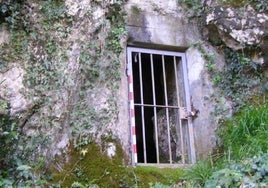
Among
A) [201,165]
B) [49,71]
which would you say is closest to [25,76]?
[49,71]

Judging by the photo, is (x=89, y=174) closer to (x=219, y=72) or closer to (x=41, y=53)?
(x=41, y=53)

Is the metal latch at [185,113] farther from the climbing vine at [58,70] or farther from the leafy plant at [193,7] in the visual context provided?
the leafy plant at [193,7]

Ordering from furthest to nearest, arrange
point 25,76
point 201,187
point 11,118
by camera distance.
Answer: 1. point 25,76
2. point 11,118
3. point 201,187

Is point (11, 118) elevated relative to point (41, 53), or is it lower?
lower

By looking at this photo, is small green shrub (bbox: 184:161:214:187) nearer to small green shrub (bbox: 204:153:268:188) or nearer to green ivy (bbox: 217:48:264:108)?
small green shrub (bbox: 204:153:268:188)

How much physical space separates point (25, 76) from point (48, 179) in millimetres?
1149

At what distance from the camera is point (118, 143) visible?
468cm

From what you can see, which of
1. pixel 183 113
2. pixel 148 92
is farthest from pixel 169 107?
pixel 148 92

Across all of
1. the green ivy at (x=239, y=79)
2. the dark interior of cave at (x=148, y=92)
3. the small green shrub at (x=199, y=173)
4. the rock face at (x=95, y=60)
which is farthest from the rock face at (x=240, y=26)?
the small green shrub at (x=199, y=173)

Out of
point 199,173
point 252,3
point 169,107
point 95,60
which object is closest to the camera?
point 199,173

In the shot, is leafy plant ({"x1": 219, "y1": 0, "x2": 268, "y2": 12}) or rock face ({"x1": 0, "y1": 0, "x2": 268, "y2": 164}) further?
leafy plant ({"x1": 219, "y1": 0, "x2": 268, "y2": 12})

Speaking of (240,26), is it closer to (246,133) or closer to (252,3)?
(252,3)

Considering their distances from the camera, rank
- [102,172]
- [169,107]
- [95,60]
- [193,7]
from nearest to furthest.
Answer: [102,172], [95,60], [169,107], [193,7]

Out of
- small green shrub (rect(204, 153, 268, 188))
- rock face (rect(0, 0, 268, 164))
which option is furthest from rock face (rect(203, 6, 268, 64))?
small green shrub (rect(204, 153, 268, 188))
